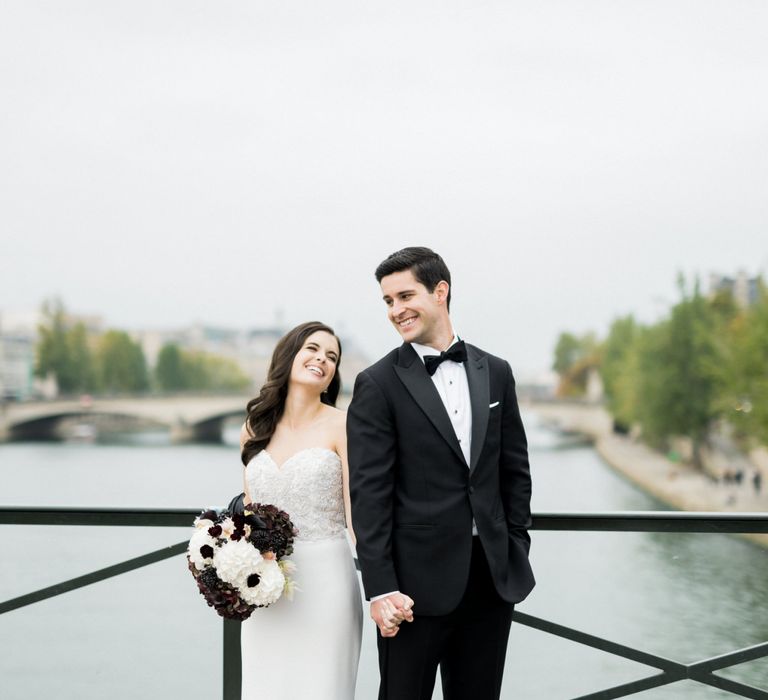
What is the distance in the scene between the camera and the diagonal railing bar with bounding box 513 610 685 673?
2.67 m

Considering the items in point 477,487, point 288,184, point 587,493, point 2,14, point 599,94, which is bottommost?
point 587,493

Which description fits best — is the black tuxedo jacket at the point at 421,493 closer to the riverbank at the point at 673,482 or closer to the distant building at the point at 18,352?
the riverbank at the point at 673,482

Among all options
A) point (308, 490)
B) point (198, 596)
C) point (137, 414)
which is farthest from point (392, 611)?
point (137, 414)

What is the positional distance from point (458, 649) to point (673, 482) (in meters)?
40.0

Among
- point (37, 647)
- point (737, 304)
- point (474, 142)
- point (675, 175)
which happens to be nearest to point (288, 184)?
point (474, 142)

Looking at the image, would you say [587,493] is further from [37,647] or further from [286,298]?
[286,298]

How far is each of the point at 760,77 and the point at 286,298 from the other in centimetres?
3730

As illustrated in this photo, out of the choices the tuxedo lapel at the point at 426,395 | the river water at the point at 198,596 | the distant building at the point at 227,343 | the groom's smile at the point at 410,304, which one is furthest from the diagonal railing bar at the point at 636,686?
the distant building at the point at 227,343

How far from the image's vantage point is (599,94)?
61.8 meters

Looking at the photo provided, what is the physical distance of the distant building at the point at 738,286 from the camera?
4375 cm

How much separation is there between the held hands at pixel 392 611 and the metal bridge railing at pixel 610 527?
67 cm

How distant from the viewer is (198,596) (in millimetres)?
21172

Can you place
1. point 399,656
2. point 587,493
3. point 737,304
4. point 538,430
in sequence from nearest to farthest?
1. point 399,656
2. point 587,493
3. point 737,304
4. point 538,430

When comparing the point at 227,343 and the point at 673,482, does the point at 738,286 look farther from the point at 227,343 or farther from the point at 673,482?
the point at 227,343
